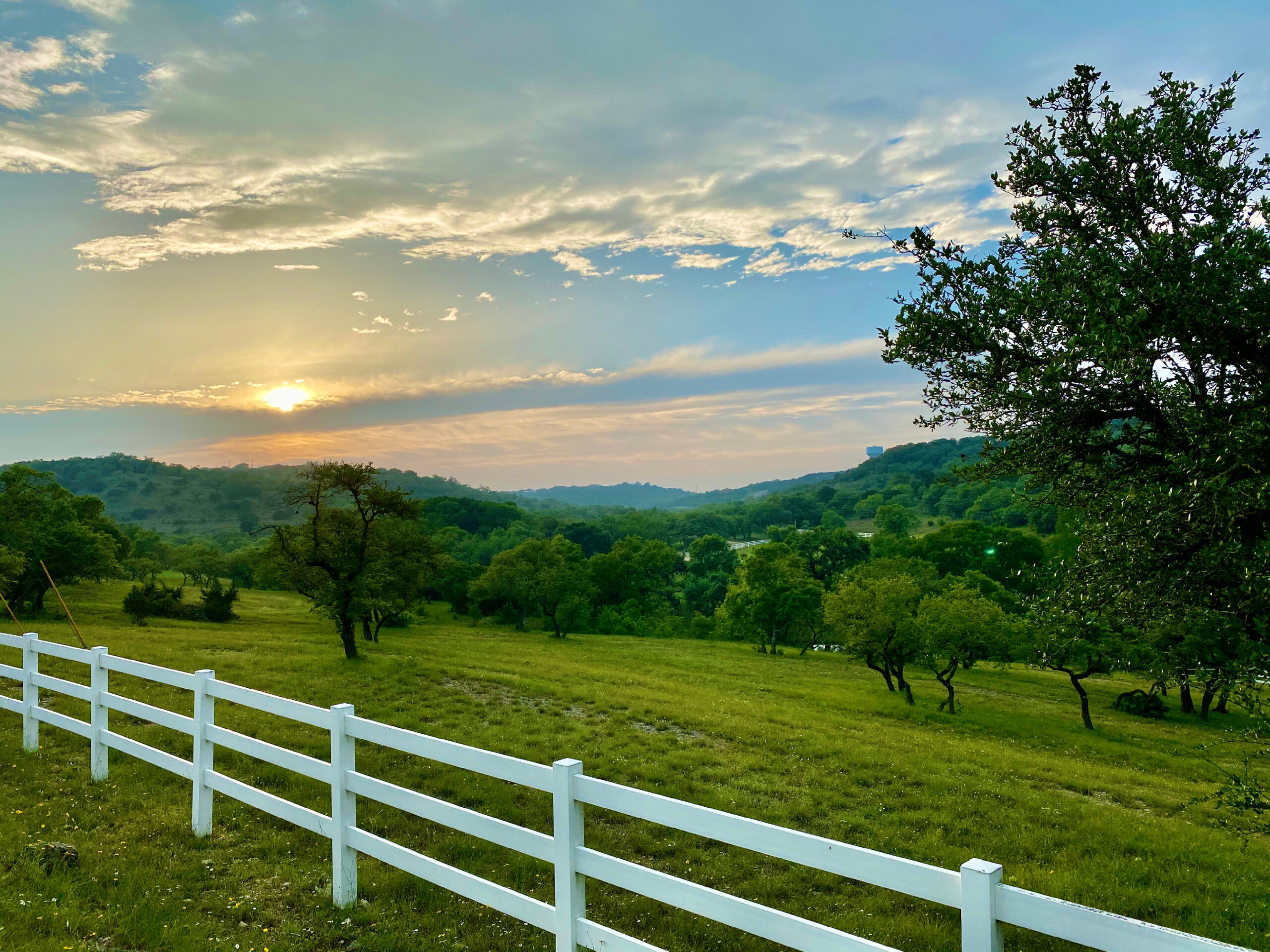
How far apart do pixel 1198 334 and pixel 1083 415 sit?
129 cm

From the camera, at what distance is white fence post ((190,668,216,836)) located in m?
7.76

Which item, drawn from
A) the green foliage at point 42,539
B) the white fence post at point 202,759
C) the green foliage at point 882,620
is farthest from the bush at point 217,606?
the white fence post at point 202,759

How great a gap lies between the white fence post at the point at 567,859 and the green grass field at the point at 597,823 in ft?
4.43

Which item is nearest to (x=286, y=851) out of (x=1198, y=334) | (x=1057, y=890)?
(x=1057, y=890)

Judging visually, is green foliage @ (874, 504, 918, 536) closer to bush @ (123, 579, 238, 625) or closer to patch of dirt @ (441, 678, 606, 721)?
bush @ (123, 579, 238, 625)

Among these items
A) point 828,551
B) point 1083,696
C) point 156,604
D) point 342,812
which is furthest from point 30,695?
point 828,551

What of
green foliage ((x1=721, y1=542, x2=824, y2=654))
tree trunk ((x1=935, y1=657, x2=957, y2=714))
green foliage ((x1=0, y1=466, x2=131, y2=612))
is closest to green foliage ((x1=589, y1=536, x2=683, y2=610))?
green foliage ((x1=721, y1=542, x2=824, y2=654))

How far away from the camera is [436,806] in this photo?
588cm

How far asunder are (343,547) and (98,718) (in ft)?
A: 67.2

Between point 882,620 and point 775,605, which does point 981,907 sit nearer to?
point 882,620

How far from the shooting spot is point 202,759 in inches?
310

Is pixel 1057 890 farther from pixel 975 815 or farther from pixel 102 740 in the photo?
pixel 102 740

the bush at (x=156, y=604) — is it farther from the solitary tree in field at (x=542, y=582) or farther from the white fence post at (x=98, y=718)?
the white fence post at (x=98, y=718)

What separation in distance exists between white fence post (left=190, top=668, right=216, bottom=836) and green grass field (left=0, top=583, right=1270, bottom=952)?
0.82ft
